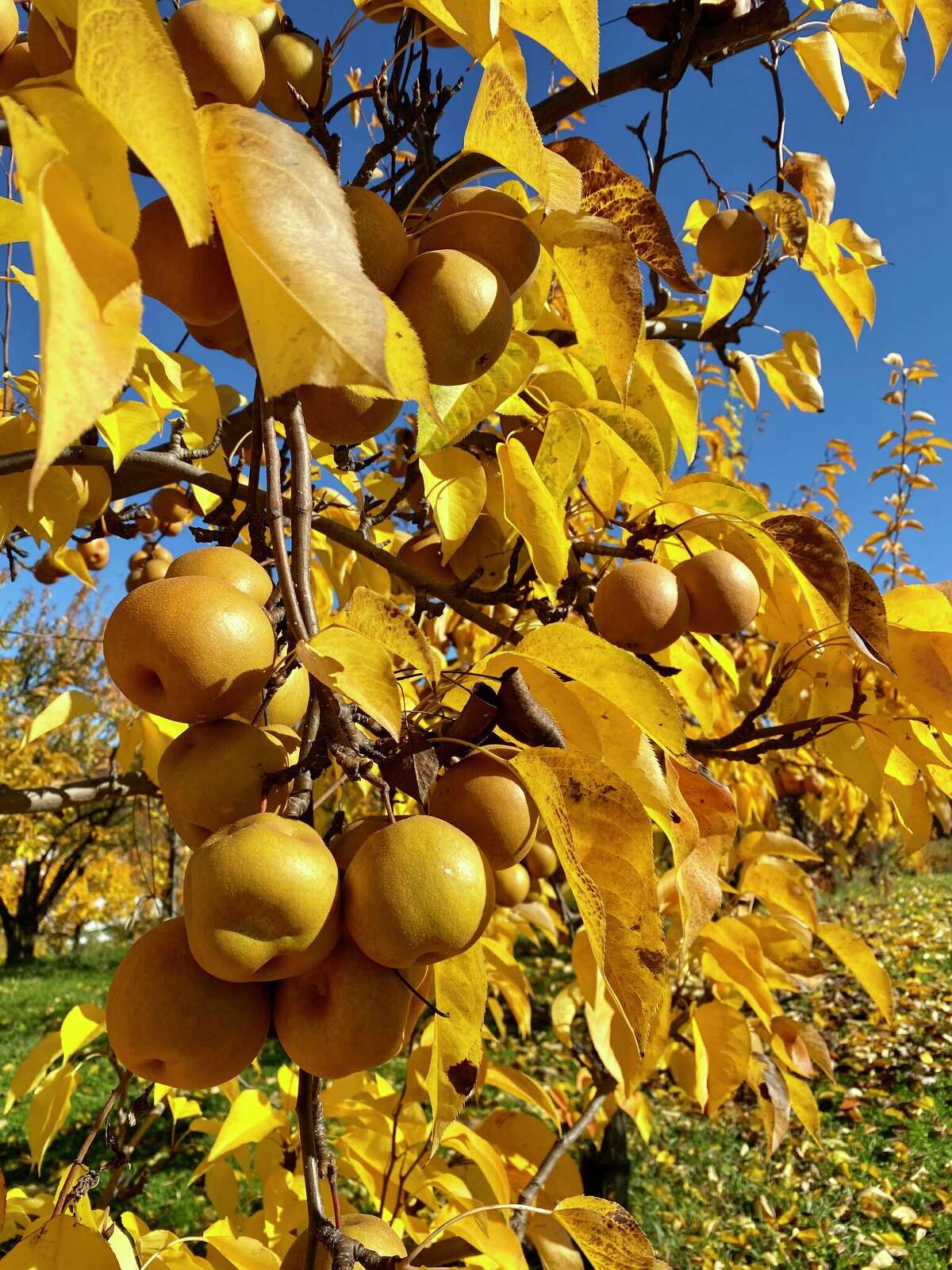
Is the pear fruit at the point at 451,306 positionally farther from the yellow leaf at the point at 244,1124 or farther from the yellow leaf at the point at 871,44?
the yellow leaf at the point at 244,1124

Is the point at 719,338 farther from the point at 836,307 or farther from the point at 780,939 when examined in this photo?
the point at 780,939

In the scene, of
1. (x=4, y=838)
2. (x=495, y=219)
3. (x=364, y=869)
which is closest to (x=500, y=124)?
(x=495, y=219)

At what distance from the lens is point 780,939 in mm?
2043

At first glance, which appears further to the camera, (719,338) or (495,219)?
(719,338)

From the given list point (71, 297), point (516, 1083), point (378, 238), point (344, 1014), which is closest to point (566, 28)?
point (378, 238)

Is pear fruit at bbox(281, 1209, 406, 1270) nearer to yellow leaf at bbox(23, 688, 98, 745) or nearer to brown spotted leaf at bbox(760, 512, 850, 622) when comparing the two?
brown spotted leaf at bbox(760, 512, 850, 622)

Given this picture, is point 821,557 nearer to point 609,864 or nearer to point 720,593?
point 720,593

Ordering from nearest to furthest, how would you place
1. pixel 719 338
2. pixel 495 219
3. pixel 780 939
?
1. pixel 495 219
2. pixel 780 939
3. pixel 719 338

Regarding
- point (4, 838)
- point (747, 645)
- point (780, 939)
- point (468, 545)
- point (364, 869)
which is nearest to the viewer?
point (364, 869)

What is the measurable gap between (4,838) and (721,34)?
487 inches

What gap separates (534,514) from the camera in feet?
3.35

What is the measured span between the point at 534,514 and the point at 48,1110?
53.5 inches

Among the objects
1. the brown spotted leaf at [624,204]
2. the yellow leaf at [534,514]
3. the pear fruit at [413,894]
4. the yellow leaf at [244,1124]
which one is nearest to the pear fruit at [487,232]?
the brown spotted leaf at [624,204]

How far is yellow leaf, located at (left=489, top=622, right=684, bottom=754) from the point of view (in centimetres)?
71
